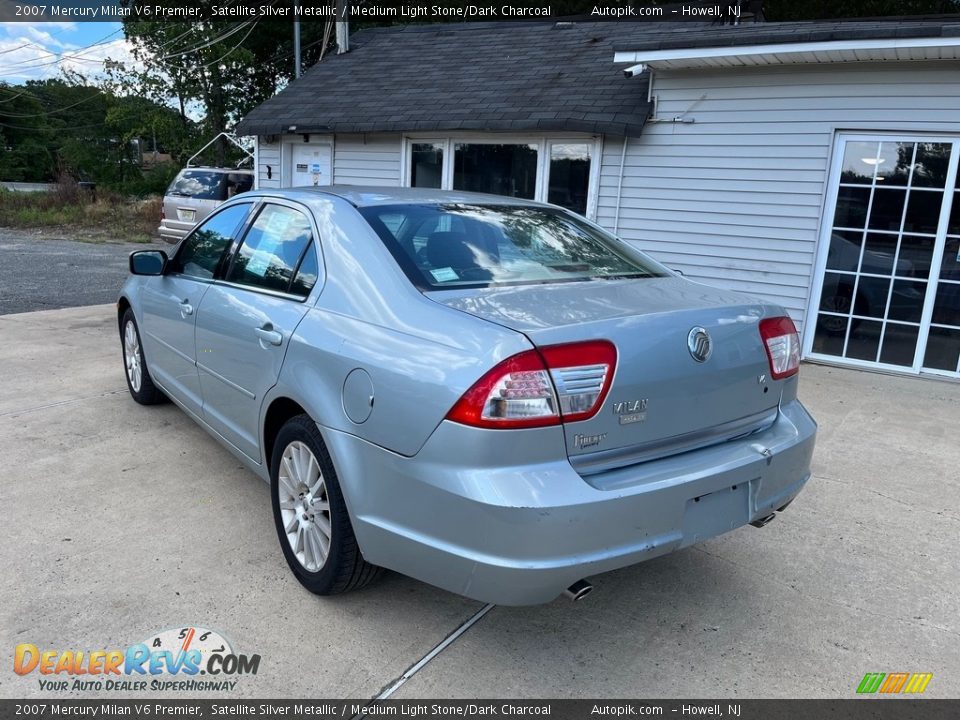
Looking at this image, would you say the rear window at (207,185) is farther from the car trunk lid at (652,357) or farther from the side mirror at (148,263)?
the car trunk lid at (652,357)

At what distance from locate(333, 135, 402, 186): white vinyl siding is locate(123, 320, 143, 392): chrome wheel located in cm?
566

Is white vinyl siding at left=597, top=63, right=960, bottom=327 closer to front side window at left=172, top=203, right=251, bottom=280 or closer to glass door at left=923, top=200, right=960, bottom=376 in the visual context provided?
glass door at left=923, top=200, right=960, bottom=376

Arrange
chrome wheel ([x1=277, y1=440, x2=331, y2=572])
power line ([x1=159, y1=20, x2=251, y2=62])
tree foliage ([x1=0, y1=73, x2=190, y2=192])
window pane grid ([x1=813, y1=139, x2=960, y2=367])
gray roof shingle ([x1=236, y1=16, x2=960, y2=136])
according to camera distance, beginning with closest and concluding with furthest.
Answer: chrome wheel ([x1=277, y1=440, x2=331, y2=572]) → window pane grid ([x1=813, y1=139, x2=960, y2=367]) → gray roof shingle ([x1=236, y1=16, x2=960, y2=136]) → power line ([x1=159, y1=20, x2=251, y2=62]) → tree foliage ([x1=0, y1=73, x2=190, y2=192])

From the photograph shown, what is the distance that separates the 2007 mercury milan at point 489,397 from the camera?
7.28 ft

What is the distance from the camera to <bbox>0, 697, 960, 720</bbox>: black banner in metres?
2.34

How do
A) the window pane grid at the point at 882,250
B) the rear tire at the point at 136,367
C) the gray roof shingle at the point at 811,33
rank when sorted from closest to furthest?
1. the rear tire at the point at 136,367
2. the gray roof shingle at the point at 811,33
3. the window pane grid at the point at 882,250

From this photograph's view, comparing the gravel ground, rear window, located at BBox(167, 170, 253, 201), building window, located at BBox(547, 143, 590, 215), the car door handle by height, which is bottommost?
the gravel ground

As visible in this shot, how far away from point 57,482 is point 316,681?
225 cm

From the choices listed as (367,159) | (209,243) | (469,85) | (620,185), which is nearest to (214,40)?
(367,159)

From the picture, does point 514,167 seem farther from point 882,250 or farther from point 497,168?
point 882,250

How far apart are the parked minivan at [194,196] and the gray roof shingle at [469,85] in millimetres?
3547

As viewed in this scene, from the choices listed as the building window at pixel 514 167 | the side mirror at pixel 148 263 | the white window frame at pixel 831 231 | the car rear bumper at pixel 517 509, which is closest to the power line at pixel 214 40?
the building window at pixel 514 167

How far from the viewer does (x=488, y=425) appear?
2.20 meters

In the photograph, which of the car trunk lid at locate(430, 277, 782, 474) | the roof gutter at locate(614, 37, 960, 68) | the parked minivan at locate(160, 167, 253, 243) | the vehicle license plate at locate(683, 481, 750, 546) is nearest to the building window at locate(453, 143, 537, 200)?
the roof gutter at locate(614, 37, 960, 68)
